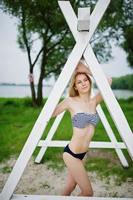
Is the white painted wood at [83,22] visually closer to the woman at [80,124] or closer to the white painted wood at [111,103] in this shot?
the white painted wood at [111,103]

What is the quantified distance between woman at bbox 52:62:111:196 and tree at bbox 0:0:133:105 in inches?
296

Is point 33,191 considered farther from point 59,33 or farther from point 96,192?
point 59,33

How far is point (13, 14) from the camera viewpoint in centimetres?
1090

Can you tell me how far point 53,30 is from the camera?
11016mm

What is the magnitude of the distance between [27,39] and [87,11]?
9.82 m

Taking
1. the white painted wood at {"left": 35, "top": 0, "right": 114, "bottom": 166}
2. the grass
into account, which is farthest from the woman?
the grass

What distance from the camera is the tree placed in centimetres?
1055

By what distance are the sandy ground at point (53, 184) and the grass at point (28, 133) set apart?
173 mm

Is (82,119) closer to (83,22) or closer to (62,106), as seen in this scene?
(62,106)

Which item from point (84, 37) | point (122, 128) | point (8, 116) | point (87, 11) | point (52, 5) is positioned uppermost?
point (87, 11)

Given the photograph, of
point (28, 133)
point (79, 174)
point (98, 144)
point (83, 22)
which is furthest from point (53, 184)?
point (28, 133)

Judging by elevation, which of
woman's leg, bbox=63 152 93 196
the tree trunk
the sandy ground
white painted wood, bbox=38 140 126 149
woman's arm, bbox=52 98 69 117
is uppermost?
woman's arm, bbox=52 98 69 117

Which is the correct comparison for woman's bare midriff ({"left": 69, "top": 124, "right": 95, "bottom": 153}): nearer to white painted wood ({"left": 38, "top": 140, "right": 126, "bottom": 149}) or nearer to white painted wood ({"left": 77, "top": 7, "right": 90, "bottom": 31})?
white painted wood ({"left": 77, "top": 7, "right": 90, "bottom": 31})

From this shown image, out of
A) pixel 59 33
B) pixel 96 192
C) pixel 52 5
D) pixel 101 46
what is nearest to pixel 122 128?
pixel 96 192
